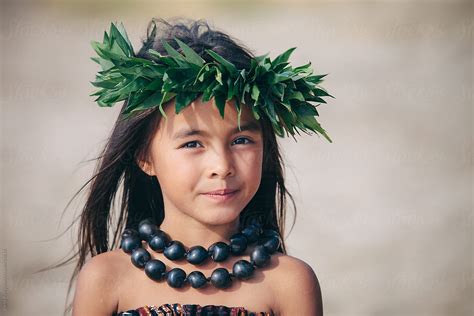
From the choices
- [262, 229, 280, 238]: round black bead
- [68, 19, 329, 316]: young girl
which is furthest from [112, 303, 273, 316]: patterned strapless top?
[262, 229, 280, 238]: round black bead

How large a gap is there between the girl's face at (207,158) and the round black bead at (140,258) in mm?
208

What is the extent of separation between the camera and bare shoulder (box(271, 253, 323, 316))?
304 centimetres

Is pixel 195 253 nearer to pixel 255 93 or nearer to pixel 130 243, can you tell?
pixel 130 243

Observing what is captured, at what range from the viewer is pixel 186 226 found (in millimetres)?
3100

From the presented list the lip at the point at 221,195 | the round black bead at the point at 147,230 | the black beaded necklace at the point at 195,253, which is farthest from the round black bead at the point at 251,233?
the round black bead at the point at 147,230

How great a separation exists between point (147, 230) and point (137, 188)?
→ 0.26 m

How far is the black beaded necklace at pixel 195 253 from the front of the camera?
9.80ft

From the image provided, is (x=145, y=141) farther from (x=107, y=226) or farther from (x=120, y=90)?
(x=107, y=226)

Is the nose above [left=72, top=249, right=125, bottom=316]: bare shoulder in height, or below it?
above

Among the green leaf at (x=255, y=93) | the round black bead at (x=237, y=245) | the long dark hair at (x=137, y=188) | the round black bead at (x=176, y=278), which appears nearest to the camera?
the green leaf at (x=255, y=93)

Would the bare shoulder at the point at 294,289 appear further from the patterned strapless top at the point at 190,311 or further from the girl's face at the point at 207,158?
A: the girl's face at the point at 207,158

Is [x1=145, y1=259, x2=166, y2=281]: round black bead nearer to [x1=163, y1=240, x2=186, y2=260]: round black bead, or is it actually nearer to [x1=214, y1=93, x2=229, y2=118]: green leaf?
[x1=163, y1=240, x2=186, y2=260]: round black bead

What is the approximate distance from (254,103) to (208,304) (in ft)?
2.38


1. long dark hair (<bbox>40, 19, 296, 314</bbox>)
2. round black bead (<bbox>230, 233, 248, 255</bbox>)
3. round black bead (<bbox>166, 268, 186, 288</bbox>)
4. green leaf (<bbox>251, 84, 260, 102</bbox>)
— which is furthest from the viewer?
long dark hair (<bbox>40, 19, 296, 314</bbox>)
